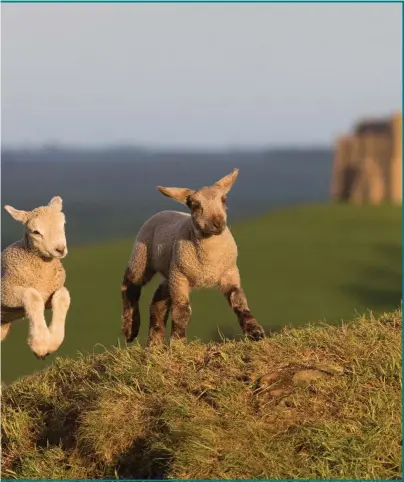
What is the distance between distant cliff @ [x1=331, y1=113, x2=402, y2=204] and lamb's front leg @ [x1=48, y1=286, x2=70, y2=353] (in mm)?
46632

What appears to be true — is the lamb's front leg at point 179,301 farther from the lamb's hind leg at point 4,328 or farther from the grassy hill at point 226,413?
the lamb's hind leg at point 4,328

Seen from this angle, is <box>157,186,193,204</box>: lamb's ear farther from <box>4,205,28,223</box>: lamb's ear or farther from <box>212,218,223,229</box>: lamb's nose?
<box>4,205,28,223</box>: lamb's ear

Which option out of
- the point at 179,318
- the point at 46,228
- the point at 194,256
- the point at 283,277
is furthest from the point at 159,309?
the point at 283,277

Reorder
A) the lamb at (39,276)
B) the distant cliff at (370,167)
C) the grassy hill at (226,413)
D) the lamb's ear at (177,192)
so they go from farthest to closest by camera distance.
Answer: the distant cliff at (370,167)
the lamb's ear at (177,192)
the lamb at (39,276)
the grassy hill at (226,413)

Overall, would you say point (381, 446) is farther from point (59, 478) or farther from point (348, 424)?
point (59, 478)

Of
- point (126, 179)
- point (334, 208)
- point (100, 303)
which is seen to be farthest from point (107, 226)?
point (126, 179)

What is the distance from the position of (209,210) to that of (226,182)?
0.45 metres

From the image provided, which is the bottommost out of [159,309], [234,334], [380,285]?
[380,285]

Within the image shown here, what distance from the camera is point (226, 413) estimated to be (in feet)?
26.0

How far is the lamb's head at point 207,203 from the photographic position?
888 centimetres

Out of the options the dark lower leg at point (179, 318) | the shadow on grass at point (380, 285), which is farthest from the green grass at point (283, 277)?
the dark lower leg at point (179, 318)

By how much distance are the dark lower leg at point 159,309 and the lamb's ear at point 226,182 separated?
1.41m

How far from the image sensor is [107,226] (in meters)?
76.8

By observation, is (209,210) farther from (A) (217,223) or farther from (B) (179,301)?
(B) (179,301)
